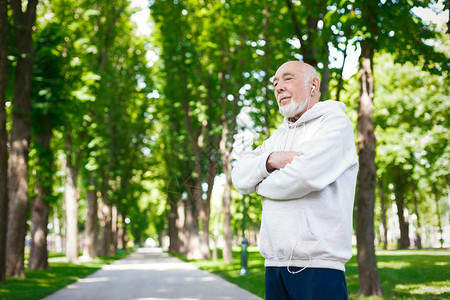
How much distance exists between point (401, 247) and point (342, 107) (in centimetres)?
3827

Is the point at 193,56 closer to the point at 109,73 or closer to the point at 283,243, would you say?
the point at 109,73

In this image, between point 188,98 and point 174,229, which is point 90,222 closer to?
point 188,98

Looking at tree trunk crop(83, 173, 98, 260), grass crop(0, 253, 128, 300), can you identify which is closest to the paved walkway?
grass crop(0, 253, 128, 300)

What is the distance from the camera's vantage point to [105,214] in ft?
110

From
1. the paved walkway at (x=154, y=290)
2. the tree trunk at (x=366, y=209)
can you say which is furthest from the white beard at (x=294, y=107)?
the paved walkway at (x=154, y=290)

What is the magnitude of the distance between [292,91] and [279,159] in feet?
1.11

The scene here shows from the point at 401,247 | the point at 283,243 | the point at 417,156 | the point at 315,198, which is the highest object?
the point at 417,156

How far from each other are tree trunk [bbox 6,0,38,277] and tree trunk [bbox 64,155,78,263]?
29.2 ft

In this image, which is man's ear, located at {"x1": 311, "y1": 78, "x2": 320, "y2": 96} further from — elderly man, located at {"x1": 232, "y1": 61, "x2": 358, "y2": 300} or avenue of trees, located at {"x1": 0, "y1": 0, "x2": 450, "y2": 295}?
avenue of trees, located at {"x1": 0, "y1": 0, "x2": 450, "y2": 295}

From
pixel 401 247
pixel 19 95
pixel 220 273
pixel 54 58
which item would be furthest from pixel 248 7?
pixel 401 247

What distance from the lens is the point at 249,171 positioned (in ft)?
8.18

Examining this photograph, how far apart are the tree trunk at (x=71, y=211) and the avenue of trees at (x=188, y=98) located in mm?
64

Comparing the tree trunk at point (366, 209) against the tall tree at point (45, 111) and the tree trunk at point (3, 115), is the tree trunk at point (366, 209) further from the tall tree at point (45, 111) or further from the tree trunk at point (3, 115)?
the tall tree at point (45, 111)

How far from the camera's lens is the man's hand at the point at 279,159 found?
2.34 m
